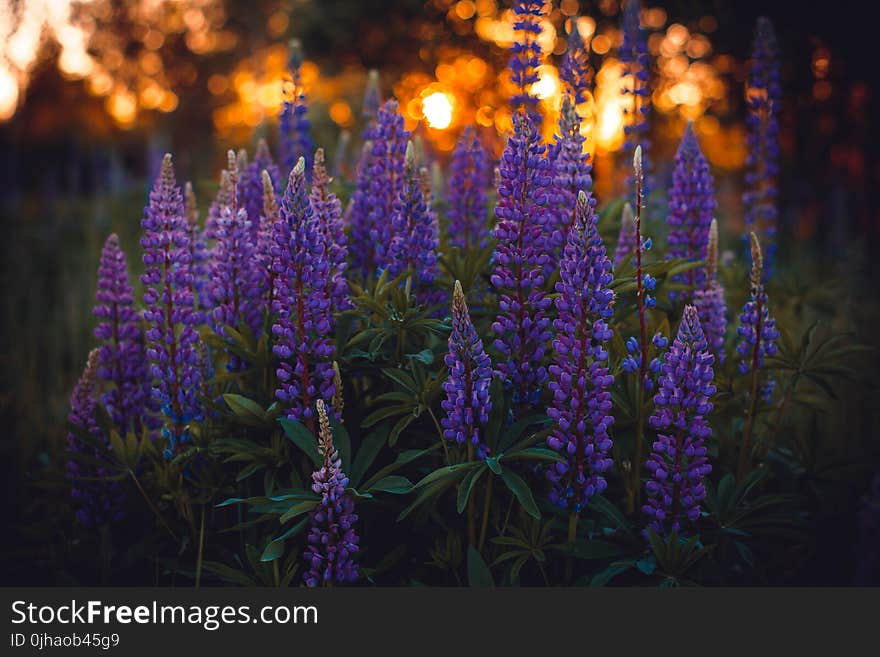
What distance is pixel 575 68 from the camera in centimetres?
314

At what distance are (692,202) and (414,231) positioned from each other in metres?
1.13

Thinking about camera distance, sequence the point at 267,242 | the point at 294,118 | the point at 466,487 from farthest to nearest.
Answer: the point at 294,118, the point at 267,242, the point at 466,487

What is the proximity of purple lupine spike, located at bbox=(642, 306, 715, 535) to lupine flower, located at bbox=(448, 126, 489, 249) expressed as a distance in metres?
1.09

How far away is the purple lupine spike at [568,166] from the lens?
2.46m

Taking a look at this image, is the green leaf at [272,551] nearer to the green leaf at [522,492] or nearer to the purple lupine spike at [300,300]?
the purple lupine spike at [300,300]

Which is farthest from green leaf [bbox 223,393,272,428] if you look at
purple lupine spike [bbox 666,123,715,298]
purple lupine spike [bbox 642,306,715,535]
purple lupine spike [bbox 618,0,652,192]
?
purple lupine spike [bbox 618,0,652,192]

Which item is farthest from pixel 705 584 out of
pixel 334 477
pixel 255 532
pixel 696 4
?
pixel 696 4

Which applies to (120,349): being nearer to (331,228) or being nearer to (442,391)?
(331,228)

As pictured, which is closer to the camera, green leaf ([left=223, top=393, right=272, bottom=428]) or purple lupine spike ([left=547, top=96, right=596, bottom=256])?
green leaf ([left=223, top=393, right=272, bottom=428])

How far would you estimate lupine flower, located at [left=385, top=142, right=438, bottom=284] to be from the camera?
2.60m

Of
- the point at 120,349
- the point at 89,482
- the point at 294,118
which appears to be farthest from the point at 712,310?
the point at 89,482

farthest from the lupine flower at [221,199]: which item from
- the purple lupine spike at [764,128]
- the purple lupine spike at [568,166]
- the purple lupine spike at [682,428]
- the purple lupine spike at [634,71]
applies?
the purple lupine spike at [764,128]

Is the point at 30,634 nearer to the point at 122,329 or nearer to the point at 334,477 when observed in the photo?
the point at 334,477

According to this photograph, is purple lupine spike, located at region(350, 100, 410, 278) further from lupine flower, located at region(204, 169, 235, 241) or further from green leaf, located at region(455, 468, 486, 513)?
green leaf, located at region(455, 468, 486, 513)
